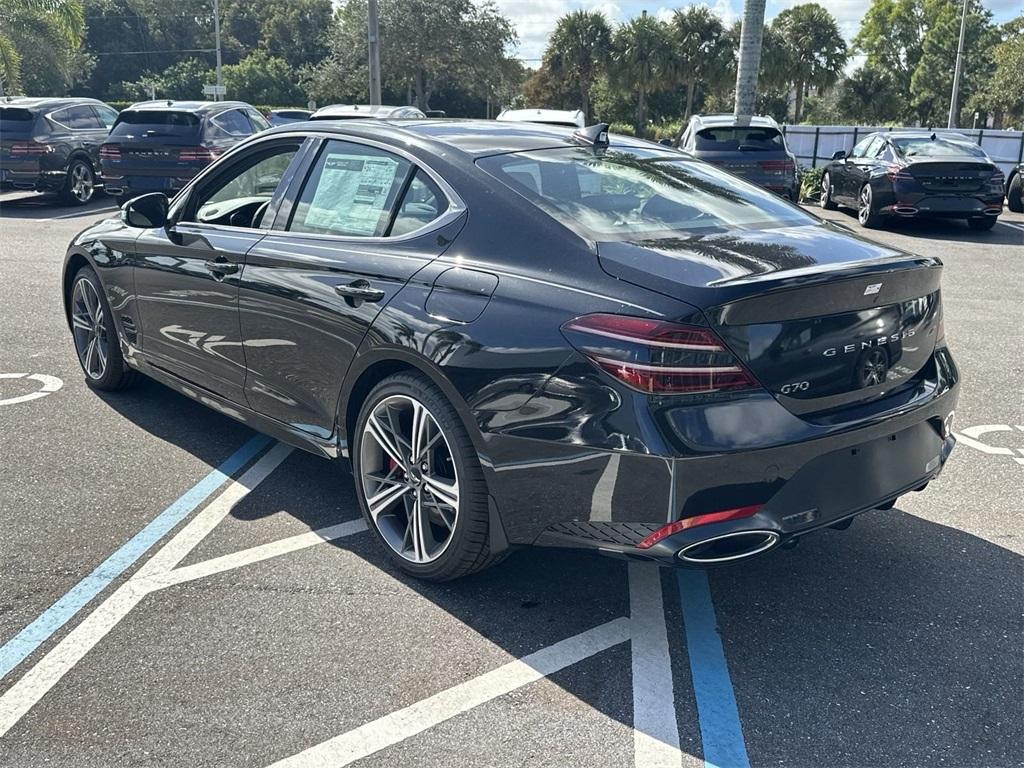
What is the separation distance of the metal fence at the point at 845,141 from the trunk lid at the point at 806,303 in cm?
2034

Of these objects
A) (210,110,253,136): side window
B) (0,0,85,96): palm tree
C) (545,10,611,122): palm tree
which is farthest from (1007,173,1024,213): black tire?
(545,10,611,122): palm tree

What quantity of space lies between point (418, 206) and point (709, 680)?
6.37 feet

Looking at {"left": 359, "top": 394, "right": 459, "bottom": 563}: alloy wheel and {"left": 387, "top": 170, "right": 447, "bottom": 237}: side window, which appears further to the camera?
{"left": 387, "top": 170, "right": 447, "bottom": 237}: side window

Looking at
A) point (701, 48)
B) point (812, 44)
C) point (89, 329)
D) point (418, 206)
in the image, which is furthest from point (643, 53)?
point (418, 206)

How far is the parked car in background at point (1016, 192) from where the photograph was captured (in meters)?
16.9

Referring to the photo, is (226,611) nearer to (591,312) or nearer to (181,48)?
(591,312)

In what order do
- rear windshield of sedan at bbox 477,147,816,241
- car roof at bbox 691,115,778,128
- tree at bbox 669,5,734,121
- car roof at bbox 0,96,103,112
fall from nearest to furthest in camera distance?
rear windshield of sedan at bbox 477,147,816,241
car roof at bbox 691,115,778,128
car roof at bbox 0,96,103,112
tree at bbox 669,5,734,121

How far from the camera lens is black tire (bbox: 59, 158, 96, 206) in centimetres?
1652

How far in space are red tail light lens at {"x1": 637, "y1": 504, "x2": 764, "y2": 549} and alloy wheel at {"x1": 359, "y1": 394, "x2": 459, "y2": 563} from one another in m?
0.75

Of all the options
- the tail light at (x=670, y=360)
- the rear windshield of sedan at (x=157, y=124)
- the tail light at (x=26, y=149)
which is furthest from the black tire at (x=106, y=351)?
the tail light at (x=26, y=149)

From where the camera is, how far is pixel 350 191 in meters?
4.02

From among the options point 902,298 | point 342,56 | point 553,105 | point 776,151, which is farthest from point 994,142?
point 553,105

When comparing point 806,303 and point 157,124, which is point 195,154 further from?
point 806,303

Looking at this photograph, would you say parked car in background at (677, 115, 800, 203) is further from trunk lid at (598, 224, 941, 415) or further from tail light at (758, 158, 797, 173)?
trunk lid at (598, 224, 941, 415)
